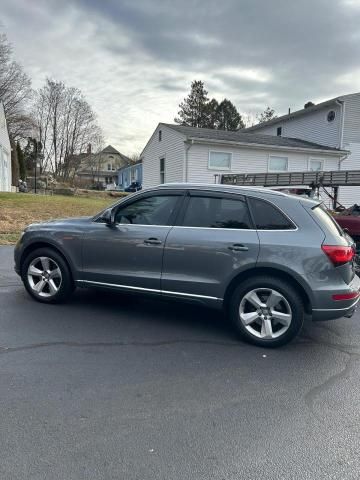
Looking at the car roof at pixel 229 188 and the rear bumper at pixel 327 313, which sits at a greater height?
the car roof at pixel 229 188

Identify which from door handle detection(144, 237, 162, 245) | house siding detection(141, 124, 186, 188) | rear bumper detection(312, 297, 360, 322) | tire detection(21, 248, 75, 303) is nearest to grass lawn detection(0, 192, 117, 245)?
tire detection(21, 248, 75, 303)

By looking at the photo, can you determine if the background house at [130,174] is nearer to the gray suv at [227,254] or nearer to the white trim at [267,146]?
the white trim at [267,146]

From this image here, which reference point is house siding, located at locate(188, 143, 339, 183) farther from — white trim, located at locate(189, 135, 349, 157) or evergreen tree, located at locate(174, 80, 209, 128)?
evergreen tree, located at locate(174, 80, 209, 128)

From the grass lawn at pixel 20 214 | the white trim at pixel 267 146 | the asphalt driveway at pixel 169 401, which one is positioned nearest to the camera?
the asphalt driveway at pixel 169 401

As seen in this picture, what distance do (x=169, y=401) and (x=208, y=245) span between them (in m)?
1.71

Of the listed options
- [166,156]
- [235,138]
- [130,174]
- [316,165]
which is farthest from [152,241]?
[130,174]

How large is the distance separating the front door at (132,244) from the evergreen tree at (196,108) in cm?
5397

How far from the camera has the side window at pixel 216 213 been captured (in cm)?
406

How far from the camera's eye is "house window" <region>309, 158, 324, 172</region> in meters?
22.9

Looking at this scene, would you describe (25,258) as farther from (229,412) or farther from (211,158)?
(211,158)

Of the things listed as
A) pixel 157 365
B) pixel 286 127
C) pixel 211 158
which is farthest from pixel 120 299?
pixel 286 127

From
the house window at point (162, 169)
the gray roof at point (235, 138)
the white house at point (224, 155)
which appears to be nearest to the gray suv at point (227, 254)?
the white house at point (224, 155)

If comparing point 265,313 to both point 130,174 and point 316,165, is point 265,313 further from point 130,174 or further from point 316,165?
point 130,174

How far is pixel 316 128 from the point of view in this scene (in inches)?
1010
